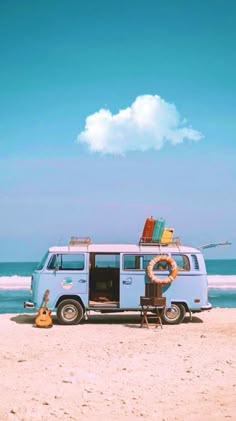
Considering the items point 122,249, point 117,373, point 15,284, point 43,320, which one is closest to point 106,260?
point 122,249

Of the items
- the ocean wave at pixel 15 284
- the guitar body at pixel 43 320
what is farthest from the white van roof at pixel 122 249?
the ocean wave at pixel 15 284

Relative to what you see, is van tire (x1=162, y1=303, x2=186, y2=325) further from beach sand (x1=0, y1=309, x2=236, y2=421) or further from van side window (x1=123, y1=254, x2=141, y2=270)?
van side window (x1=123, y1=254, x2=141, y2=270)

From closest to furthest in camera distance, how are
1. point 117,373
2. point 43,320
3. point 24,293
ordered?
point 117,373 → point 43,320 → point 24,293

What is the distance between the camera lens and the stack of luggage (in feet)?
58.1

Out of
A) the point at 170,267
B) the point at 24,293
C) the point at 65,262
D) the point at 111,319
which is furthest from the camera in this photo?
the point at 24,293

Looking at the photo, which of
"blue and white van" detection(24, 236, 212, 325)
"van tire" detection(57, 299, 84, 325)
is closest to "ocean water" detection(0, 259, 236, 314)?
"van tire" detection(57, 299, 84, 325)

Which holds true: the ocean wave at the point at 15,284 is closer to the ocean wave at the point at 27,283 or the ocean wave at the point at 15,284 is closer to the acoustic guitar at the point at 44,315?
the ocean wave at the point at 27,283

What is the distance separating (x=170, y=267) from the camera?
1725 cm

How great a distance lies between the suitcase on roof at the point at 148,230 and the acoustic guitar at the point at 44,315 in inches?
134

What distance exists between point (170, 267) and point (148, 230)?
1411 mm

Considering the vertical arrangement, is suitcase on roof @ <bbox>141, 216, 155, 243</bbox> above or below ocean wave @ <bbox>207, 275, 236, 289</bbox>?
below

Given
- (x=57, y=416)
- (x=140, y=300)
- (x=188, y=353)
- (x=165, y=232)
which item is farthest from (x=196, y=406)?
(x=165, y=232)

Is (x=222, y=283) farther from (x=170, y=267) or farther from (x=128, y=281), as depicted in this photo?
(x=128, y=281)

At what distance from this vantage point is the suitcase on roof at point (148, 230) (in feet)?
58.3
